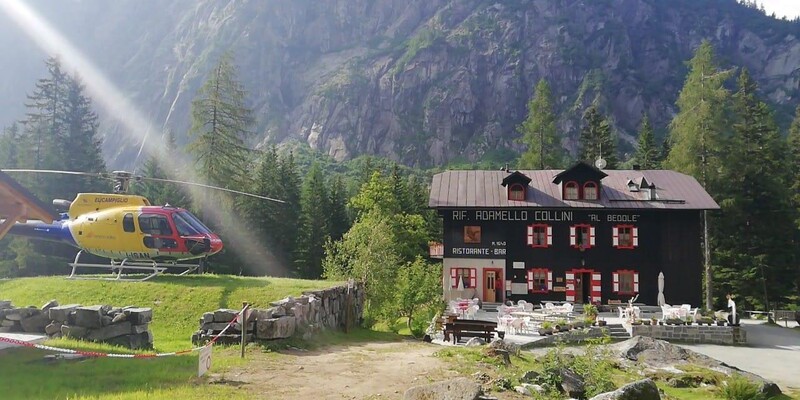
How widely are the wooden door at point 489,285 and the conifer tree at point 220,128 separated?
615 inches

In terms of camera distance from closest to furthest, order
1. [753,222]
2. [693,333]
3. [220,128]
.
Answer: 1. [693,333]
2. [220,128]
3. [753,222]

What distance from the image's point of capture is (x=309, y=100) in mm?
133250

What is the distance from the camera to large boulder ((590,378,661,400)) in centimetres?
716

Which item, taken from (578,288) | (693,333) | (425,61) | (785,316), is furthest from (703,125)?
(425,61)

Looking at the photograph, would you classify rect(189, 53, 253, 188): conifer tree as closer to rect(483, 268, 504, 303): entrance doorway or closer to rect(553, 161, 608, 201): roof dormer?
rect(483, 268, 504, 303): entrance doorway

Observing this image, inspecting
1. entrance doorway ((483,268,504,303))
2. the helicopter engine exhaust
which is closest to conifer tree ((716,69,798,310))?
entrance doorway ((483,268,504,303))

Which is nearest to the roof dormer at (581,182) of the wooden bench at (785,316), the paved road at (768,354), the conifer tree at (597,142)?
the paved road at (768,354)

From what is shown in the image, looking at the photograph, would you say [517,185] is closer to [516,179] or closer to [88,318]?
[516,179]

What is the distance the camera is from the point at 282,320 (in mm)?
11453

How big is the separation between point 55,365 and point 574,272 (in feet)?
79.6

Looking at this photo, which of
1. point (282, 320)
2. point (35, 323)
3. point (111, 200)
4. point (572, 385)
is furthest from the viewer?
point (111, 200)

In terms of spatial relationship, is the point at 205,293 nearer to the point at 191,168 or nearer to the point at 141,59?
the point at 191,168

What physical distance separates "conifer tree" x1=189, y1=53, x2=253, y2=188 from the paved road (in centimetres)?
2454

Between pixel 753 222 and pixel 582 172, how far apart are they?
13.7 metres
